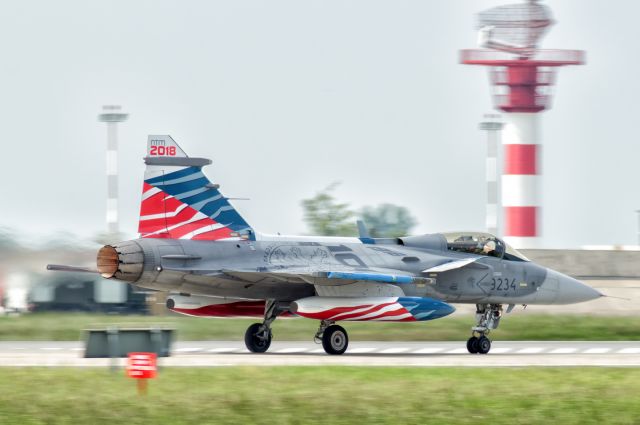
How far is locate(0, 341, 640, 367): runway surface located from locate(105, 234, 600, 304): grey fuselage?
131cm

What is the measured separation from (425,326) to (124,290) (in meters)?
9.42

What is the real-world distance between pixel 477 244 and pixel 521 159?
3590 centimetres

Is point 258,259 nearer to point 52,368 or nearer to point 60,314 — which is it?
point 52,368

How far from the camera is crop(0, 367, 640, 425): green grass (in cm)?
1623

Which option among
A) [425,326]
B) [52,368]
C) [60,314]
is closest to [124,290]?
[60,314]

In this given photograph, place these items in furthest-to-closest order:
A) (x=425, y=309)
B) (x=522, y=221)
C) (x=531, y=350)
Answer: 1. (x=522, y=221)
2. (x=531, y=350)
3. (x=425, y=309)

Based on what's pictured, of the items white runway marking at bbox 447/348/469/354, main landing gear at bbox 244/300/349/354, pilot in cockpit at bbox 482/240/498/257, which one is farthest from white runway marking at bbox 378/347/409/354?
pilot in cockpit at bbox 482/240/498/257

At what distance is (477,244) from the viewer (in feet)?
95.7

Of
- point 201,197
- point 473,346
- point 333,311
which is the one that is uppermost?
point 201,197


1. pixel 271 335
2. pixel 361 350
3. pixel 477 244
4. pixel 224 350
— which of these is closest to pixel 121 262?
pixel 271 335

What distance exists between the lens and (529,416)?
16609 mm

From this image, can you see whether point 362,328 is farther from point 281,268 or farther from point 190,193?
point 190,193

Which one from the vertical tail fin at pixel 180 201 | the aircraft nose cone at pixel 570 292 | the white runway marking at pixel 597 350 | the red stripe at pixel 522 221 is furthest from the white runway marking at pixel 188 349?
the red stripe at pixel 522 221

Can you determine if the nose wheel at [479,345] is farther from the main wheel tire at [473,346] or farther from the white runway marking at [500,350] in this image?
the white runway marking at [500,350]
